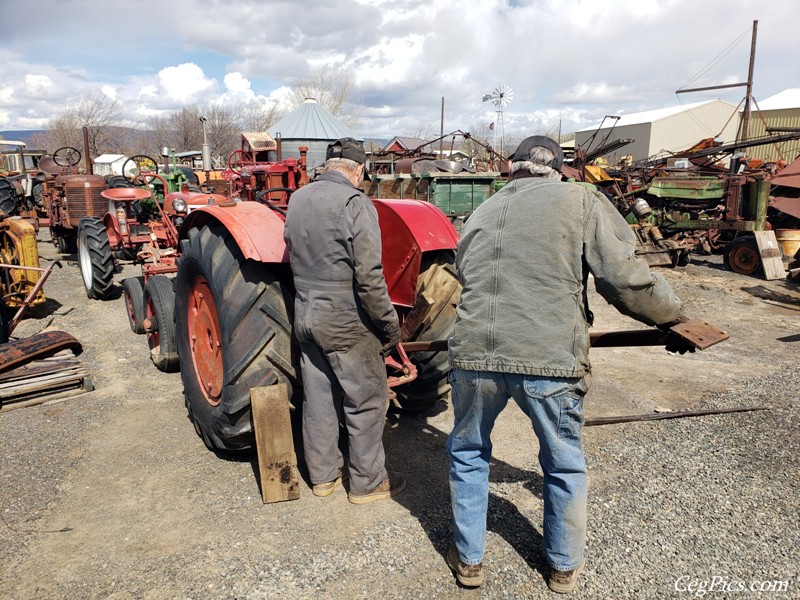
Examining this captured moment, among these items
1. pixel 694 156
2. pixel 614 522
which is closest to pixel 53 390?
pixel 614 522

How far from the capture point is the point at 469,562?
231 centimetres

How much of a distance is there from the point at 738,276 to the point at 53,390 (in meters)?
9.81

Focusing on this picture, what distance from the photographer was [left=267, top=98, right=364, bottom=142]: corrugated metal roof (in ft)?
112

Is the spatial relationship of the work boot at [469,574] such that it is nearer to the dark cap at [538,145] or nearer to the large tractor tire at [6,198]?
the dark cap at [538,145]

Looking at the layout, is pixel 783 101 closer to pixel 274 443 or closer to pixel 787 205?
pixel 787 205

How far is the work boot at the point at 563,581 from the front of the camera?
7.43 ft

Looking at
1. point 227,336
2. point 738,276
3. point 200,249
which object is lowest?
point 738,276

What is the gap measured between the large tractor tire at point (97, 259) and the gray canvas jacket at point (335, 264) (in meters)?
5.32

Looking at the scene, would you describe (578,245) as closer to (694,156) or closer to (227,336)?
(227,336)

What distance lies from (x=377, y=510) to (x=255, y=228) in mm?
1510

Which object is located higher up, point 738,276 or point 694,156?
point 694,156

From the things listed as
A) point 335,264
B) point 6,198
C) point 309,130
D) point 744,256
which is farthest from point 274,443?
point 309,130

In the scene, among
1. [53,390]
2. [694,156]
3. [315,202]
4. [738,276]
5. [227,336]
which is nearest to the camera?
[315,202]

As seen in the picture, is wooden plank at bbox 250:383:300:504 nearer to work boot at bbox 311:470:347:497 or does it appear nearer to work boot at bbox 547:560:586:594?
work boot at bbox 311:470:347:497
